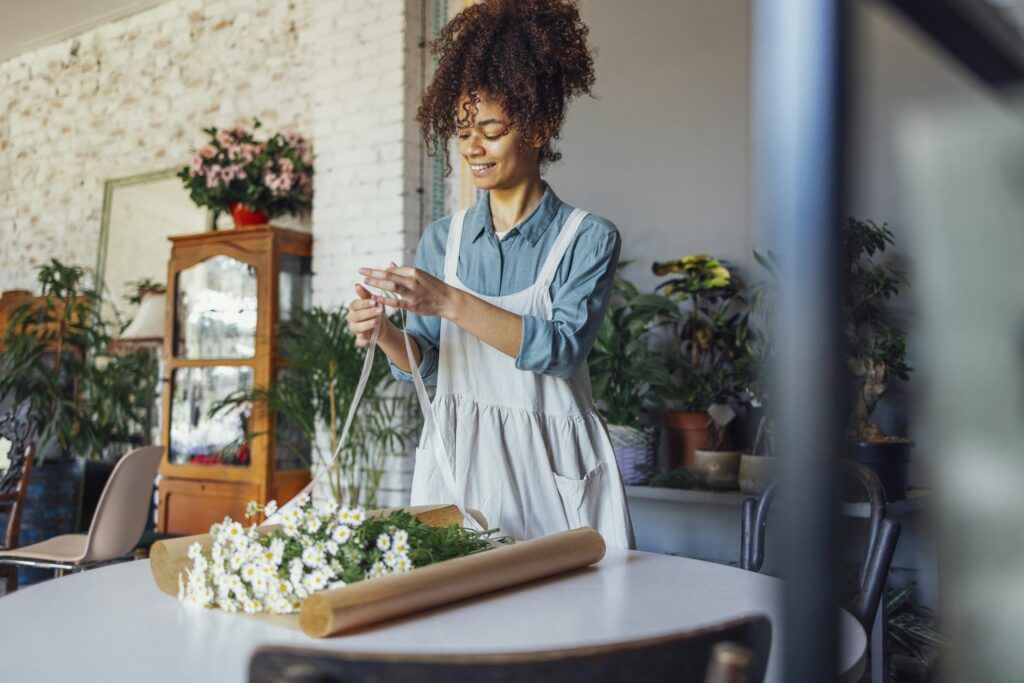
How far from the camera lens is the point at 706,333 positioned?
3668 millimetres

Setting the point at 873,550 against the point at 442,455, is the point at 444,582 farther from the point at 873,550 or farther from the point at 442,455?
the point at 873,550

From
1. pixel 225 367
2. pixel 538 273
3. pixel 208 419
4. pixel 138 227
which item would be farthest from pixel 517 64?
pixel 138 227

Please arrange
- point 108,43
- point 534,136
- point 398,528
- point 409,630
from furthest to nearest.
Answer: point 108,43 < point 534,136 < point 398,528 < point 409,630

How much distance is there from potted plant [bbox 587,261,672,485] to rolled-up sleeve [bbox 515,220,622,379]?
1806 mm

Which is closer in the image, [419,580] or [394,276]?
[419,580]

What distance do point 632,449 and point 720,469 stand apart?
0.34m

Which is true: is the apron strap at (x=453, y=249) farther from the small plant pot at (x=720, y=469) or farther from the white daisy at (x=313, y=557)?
the small plant pot at (x=720, y=469)

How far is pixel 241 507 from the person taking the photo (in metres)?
4.81

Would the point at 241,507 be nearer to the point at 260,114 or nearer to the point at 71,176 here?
the point at 260,114

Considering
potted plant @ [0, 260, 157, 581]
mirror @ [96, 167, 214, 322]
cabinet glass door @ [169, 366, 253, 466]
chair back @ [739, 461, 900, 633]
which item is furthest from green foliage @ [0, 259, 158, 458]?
chair back @ [739, 461, 900, 633]

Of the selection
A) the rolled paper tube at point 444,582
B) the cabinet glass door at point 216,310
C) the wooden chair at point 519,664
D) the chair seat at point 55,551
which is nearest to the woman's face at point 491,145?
the rolled paper tube at point 444,582

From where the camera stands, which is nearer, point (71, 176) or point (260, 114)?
point (260, 114)

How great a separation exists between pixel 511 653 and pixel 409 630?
1.73ft

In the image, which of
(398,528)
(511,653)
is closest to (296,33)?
(398,528)
